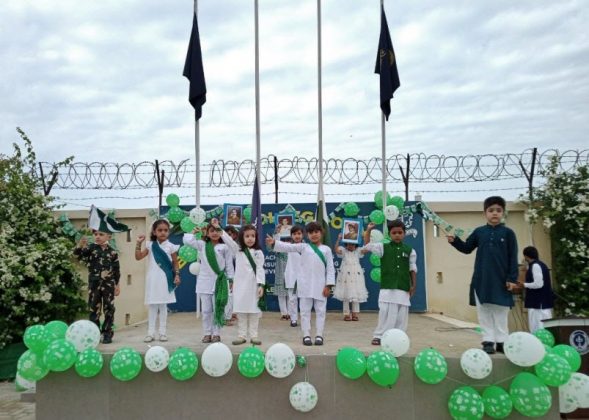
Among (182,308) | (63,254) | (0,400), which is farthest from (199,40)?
(0,400)

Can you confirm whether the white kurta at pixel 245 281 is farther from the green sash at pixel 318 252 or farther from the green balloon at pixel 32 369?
the green balloon at pixel 32 369

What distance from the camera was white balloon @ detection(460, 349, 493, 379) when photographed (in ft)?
13.7

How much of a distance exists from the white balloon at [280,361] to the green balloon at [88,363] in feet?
5.17

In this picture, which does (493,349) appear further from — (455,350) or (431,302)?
(431,302)

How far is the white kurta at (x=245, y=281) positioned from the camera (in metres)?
5.22

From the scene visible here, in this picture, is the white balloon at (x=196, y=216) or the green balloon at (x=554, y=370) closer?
the green balloon at (x=554, y=370)

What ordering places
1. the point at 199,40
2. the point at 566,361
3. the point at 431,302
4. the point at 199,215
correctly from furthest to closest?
the point at 431,302
the point at 199,40
the point at 199,215
the point at 566,361

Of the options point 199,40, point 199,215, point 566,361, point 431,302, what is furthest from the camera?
point 431,302

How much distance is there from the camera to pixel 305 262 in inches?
214

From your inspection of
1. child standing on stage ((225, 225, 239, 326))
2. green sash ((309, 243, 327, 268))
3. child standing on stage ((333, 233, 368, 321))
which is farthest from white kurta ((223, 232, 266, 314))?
child standing on stage ((333, 233, 368, 321))

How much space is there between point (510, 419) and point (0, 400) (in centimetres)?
592

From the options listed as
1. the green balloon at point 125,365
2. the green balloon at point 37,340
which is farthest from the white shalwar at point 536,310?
the green balloon at point 37,340

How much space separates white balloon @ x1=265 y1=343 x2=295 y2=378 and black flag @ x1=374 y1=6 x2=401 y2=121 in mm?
4277

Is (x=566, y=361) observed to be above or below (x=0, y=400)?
above
